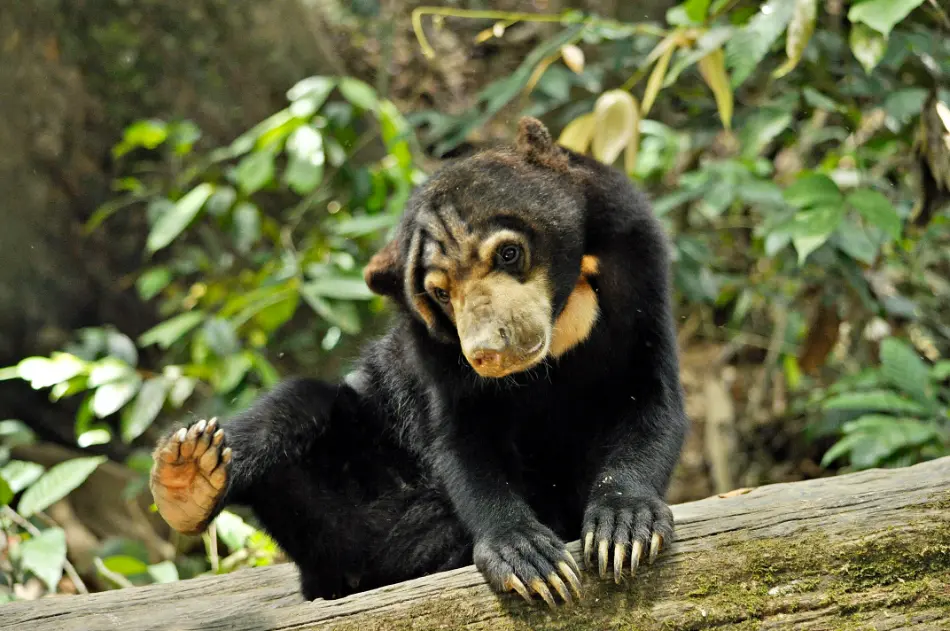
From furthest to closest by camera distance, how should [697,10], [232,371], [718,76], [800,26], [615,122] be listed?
[232,371], [697,10], [615,122], [718,76], [800,26]

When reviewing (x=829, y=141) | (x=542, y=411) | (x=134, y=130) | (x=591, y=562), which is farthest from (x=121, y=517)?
(x=829, y=141)

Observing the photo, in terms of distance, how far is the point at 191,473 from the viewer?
288 cm

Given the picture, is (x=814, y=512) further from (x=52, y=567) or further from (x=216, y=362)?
(x=216, y=362)

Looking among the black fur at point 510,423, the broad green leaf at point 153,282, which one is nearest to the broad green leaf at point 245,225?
the broad green leaf at point 153,282

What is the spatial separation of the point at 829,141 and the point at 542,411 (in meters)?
3.72

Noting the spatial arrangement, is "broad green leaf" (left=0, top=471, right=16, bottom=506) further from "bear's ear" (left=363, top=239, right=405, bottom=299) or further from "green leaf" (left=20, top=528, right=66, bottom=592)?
"bear's ear" (left=363, top=239, right=405, bottom=299)

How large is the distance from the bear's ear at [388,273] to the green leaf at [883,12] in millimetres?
1740

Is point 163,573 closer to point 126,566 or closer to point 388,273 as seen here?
point 126,566

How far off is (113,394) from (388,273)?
189 cm

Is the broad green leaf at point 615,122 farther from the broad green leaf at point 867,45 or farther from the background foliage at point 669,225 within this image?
the broad green leaf at point 867,45

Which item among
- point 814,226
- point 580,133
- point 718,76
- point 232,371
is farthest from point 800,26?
point 232,371

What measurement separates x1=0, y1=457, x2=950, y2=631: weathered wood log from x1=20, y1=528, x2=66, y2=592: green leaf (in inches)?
49.0

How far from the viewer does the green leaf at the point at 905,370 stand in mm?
4426

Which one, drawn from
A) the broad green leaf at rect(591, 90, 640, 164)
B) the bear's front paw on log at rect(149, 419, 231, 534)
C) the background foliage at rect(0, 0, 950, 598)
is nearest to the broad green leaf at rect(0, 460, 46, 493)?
the background foliage at rect(0, 0, 950, 598)
